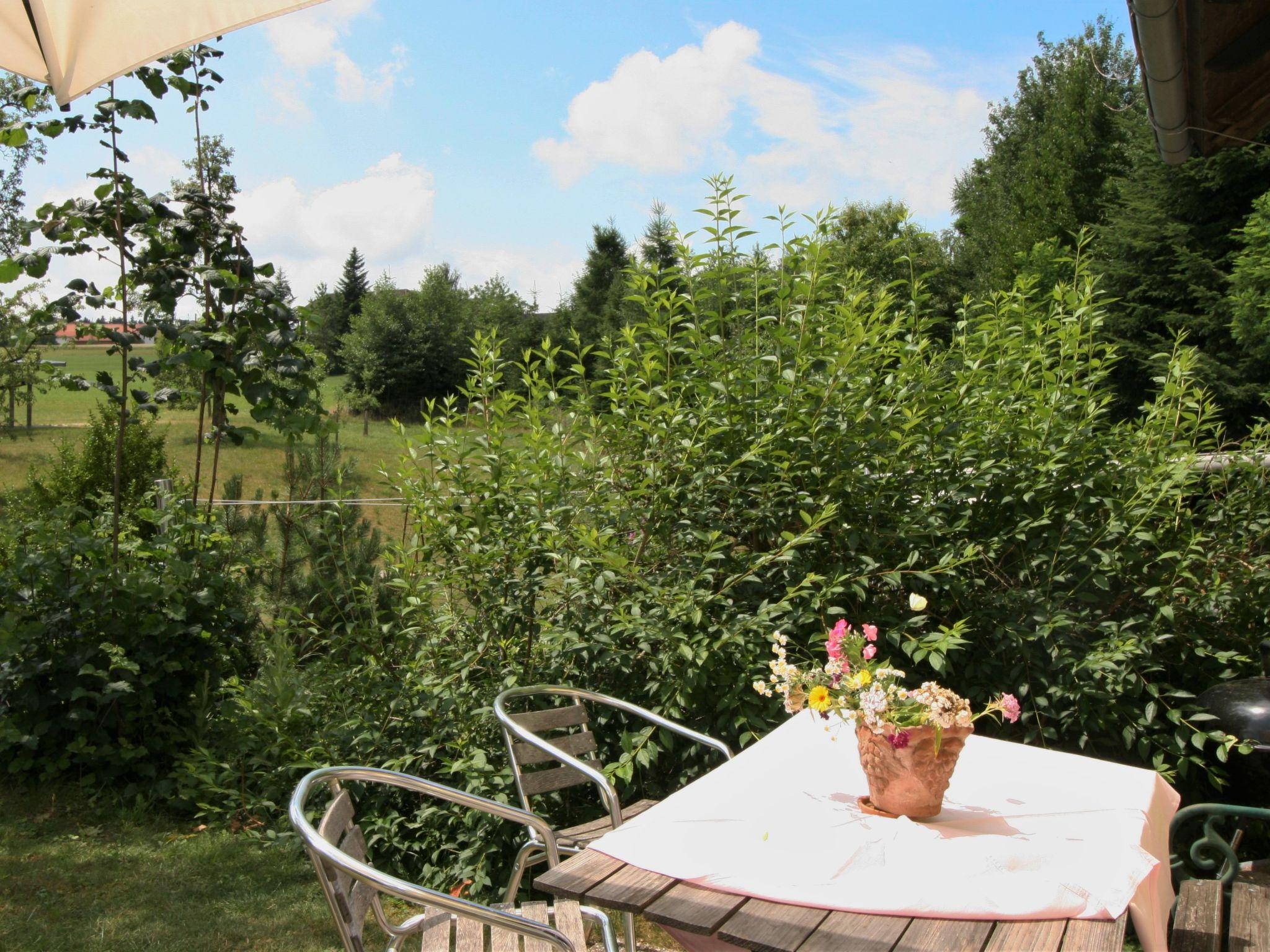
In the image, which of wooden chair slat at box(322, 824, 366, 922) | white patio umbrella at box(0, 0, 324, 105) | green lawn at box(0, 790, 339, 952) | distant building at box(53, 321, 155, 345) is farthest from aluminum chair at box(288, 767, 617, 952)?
distant building at box(53, 321, 155, 345)

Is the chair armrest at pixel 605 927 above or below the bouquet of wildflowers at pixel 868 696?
below

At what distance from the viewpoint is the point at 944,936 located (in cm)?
144

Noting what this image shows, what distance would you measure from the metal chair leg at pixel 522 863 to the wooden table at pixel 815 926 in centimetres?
Result: 71

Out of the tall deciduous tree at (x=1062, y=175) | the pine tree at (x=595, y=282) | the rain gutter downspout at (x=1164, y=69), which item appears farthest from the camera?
the pine tree at (x=595, y=282)

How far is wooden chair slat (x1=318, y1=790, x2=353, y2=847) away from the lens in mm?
1681

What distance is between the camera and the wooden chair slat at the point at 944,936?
141 cm

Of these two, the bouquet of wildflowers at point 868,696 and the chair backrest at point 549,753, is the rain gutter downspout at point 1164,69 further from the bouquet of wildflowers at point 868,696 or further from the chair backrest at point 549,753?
the chair backrest at point 549,753

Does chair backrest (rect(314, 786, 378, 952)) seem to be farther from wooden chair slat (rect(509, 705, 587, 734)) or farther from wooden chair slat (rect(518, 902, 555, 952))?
wooden chair slat (rect(509, 705, 587, 734))

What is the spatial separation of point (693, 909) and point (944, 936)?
0.38 meters

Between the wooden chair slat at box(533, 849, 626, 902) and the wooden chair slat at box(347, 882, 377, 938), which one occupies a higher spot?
the wooden chair slat at box(533, 849, 626, 902)

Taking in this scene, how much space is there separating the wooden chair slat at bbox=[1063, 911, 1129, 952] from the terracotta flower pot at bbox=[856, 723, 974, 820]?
34cm

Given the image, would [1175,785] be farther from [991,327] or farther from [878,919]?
[878,919]

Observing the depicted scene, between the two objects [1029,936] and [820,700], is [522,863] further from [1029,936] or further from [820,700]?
[1029,936]

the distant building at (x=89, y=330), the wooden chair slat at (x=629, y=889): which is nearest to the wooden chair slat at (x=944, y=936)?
the wooden chair slat at (x=629, y=889)
